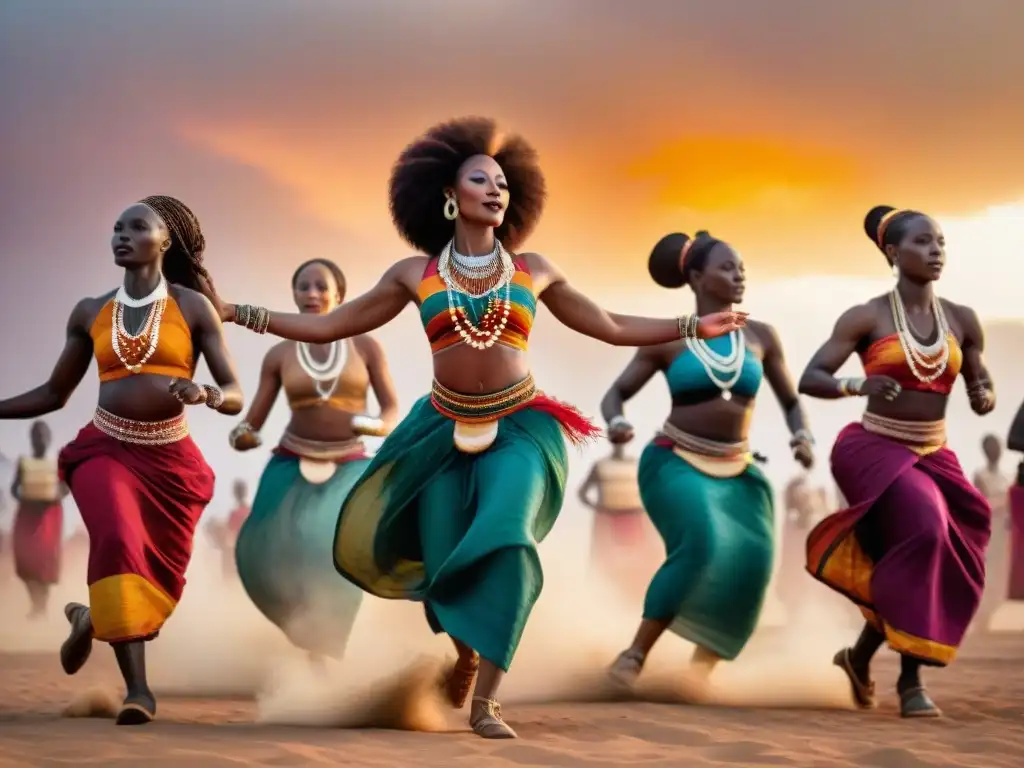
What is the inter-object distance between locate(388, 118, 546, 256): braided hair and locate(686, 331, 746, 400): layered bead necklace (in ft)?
5.86

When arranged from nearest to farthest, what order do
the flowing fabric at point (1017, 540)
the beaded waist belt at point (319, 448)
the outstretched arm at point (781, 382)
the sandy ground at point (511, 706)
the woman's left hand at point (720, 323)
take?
the sandy ground at point (511, 706) → the woman's left hand at point (720, 323) → the outstretched arm at point (781, 382) → the beaded waist belt at point (319, 448) → the flowing fabric at point (1017, 540)

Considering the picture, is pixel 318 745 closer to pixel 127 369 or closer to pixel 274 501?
pixel 127 369

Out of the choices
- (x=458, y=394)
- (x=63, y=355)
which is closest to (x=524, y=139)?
(x=458, y=394)

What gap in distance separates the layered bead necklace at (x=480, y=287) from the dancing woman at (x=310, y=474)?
2.34 metres

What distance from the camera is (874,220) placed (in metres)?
8.09

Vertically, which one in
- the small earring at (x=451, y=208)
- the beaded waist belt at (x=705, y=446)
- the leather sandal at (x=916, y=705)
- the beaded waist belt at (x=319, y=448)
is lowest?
the leather sandal at (x=916, y=705)

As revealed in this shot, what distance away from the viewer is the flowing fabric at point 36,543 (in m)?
13.6

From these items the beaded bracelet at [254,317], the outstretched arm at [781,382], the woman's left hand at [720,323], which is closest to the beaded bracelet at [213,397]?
the beaded bracelet at [254,317]

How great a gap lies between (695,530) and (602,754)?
8.73ft

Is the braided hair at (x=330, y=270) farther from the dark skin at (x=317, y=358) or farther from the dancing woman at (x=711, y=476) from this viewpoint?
the dancing woman at (x=711, y=476)

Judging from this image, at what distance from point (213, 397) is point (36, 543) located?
25.7 feet

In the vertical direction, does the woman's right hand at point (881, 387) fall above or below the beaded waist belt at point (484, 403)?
above

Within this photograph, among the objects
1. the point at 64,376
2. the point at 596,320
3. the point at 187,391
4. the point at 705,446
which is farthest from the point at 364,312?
the point at 705,446

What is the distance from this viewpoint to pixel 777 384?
8.53 m
